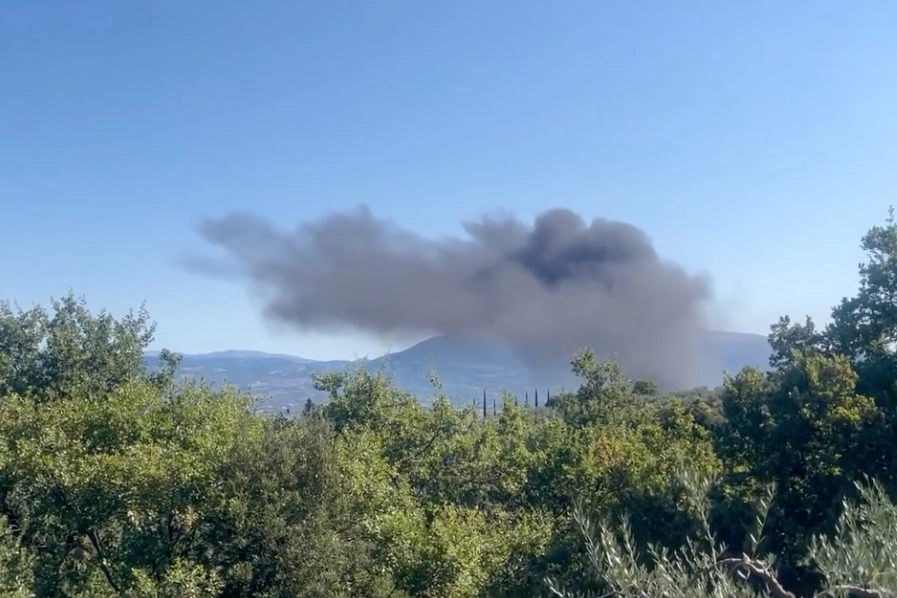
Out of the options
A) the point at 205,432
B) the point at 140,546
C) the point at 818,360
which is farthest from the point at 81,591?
the point at 818,360

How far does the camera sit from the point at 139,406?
2016cm

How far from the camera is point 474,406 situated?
27344 millimetres

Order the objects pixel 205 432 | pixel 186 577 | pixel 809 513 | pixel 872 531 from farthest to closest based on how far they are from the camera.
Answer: pixel 205 432, pixel 809 513, pixel 186 577, pixel 872 531

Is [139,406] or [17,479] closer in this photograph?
[17,479]

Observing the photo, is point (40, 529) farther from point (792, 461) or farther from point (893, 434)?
point (893, 434)

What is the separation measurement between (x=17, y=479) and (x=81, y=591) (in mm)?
2716

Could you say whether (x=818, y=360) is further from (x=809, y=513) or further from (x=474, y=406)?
(x=474, y=406)

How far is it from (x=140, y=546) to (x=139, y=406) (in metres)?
4.10

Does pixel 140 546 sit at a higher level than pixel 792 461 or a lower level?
lower

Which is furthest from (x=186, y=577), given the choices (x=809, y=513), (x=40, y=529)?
(x=809, y=513)

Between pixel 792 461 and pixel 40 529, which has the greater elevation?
pixel 792 461

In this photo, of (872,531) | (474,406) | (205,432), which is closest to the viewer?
(872,531)

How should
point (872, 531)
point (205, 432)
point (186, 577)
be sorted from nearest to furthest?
point (872, 531), point (186, 577), point (205, 432)

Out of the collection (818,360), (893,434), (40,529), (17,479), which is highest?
(818,360)
